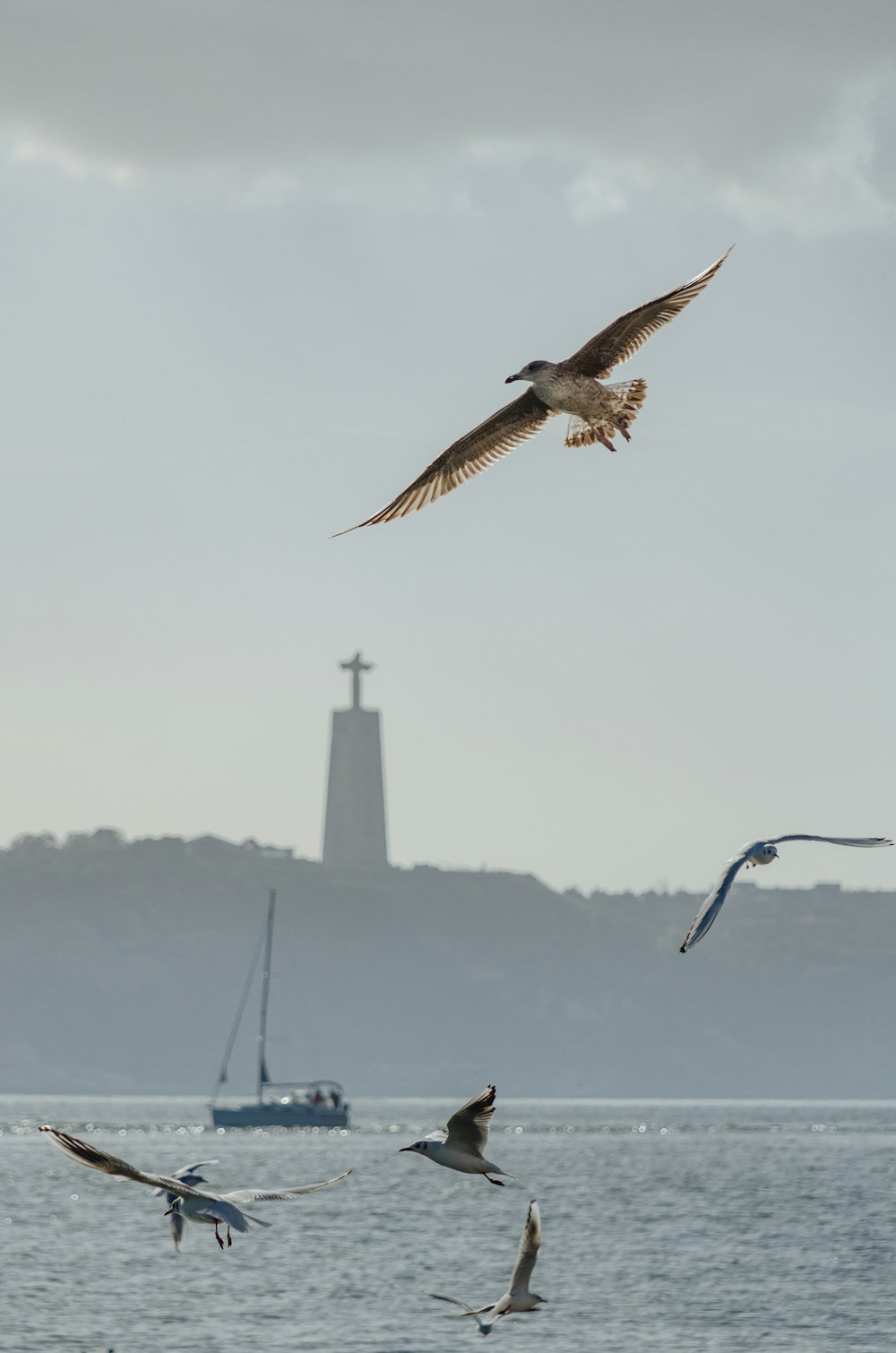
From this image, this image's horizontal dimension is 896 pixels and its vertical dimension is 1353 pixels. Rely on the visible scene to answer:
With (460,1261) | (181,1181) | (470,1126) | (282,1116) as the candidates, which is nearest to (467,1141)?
(470,1126)

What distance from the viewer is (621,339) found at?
65.5 feet

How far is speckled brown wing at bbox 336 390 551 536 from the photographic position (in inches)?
791

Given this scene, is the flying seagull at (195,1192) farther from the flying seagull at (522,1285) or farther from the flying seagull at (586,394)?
the flying seagull at (586,394)

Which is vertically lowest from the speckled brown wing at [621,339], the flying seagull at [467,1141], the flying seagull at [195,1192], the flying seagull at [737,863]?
the flying seagull at [195,1192]

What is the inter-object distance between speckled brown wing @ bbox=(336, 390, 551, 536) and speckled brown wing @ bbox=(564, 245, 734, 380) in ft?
2.12

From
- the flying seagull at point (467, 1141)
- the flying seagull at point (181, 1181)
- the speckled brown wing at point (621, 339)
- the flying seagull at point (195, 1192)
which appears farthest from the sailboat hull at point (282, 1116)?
the flying seagull at point (467, 1141)

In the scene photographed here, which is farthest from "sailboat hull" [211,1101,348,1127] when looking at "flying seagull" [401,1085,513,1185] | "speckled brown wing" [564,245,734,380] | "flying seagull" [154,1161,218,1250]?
"flying seagull" [401,1085,513,1185]

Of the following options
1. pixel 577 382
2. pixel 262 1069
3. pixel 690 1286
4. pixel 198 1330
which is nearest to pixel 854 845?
pixel 577 382

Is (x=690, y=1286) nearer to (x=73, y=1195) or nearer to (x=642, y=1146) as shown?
(x=73, y=1195)

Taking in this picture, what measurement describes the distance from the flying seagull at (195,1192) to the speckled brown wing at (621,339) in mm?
7702

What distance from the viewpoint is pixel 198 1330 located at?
54.2m

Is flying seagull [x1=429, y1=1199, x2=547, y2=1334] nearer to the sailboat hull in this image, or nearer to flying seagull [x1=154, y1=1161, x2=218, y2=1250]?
flying seagull [x1=154, y1=1161, x2=218, y2=1250]

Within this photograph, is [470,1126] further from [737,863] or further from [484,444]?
[484,444]

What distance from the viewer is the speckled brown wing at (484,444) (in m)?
20.1
